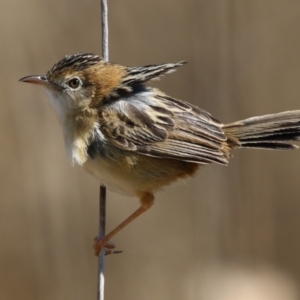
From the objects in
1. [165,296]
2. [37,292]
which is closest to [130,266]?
[165,296]

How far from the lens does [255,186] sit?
6.50 meters

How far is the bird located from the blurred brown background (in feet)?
6.14

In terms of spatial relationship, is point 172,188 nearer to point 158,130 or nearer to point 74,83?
point 158,130

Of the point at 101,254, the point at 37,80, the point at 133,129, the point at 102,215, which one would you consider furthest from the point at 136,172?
the point at 37,80

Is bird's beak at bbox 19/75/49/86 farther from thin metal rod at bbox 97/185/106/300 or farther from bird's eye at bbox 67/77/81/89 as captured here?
thin metal rod at bbox 97/185/106/300

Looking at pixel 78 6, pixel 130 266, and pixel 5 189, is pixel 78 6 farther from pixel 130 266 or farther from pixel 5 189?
pixel 130 266

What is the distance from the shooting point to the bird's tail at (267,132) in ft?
14.4

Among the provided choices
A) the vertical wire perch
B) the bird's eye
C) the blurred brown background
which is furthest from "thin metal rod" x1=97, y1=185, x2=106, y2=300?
the blurred brown background

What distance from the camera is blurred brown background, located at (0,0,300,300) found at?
20.3ft

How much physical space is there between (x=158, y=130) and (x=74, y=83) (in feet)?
2.12

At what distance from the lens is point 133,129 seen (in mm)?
4238

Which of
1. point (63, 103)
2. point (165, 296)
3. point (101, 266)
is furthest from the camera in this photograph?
point (165, 296)

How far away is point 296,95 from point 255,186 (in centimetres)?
107

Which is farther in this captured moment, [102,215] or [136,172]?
[136,172]
